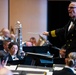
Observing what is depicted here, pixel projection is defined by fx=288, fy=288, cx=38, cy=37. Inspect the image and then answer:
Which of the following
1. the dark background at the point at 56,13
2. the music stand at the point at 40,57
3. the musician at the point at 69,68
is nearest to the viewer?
the musician at the point at 69,68

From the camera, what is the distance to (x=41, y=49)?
17.5 feet

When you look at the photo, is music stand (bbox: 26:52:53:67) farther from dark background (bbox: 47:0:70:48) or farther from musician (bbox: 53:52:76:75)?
dark background (bbox: 47:0:70:48)

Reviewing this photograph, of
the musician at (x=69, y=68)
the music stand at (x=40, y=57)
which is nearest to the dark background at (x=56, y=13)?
the music stand at (x=40, y=57)

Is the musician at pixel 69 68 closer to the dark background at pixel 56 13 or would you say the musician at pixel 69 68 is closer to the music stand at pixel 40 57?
the music stand at pixel 40 57

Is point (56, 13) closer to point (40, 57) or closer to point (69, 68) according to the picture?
point (40, 57)

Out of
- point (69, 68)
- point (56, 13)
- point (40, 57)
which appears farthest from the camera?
point (56, 13)

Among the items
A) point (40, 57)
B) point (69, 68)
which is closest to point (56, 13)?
point (40, 57)

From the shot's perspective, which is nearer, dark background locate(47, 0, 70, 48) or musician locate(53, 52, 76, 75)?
musician locate(53, 52, 76, 75)

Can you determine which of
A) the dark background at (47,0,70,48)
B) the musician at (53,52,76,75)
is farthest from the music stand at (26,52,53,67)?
the dark background at (47,0,70,48)

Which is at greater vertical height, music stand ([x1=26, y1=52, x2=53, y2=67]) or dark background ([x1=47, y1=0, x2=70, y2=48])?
dark background ([x1=47, y1=0, x2=70, y2=48])

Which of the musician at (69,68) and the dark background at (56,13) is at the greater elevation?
the dark background at (56,13)

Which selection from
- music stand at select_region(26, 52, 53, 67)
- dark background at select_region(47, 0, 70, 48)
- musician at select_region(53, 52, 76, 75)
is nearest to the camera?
musician at select_region(53, 52, 76, 75)

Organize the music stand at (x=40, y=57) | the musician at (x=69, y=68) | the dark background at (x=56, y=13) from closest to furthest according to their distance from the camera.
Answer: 1. the musician at (x=69, y=68)
2. the music stand at (x=40, y=57)
3. the dark background at (x=56, y=13)

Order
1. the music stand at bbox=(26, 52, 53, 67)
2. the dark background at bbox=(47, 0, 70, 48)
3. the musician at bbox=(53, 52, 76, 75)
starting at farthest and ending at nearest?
1. the dark background at bbox=(47, 0, 70, 48)
2. the music stand at bbox=(26, 52, 53, 67)
3. the musician at bbox=(53, 52, 76, 75)
